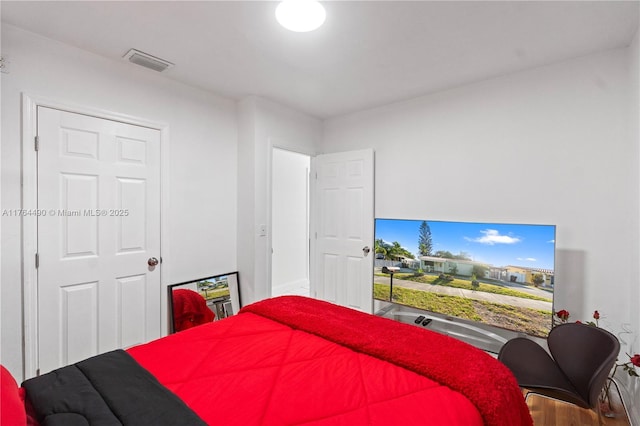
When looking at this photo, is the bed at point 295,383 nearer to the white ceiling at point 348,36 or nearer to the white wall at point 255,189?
the white wall at point 255,189

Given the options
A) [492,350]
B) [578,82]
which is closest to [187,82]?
[578,82]

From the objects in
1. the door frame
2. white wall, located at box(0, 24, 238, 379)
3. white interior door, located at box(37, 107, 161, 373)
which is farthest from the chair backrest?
the door frame

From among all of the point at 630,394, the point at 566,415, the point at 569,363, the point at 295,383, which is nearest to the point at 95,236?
the point at 295,383

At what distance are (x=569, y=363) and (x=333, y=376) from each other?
1.59 metres

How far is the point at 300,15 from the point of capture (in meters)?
1.86

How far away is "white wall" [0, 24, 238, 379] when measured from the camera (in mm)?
2055

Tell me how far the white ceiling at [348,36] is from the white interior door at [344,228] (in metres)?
1.07

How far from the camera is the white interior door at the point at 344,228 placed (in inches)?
140

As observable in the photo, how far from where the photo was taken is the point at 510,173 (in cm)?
273

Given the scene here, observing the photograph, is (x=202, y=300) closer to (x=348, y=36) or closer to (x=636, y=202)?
(x=348, y=36)

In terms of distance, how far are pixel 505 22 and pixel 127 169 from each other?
9.87 feet

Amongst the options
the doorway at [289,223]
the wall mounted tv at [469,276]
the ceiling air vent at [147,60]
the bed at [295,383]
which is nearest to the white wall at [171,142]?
the ceiling air vent at [147,60]

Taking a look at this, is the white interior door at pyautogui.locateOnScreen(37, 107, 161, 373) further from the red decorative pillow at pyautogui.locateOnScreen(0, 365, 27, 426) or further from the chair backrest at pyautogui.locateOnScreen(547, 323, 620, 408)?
the chair backrest at pyautogui.locateOnScreen(547, 323, 620, 408)

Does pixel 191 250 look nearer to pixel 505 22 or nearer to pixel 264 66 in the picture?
pixel 264 66
